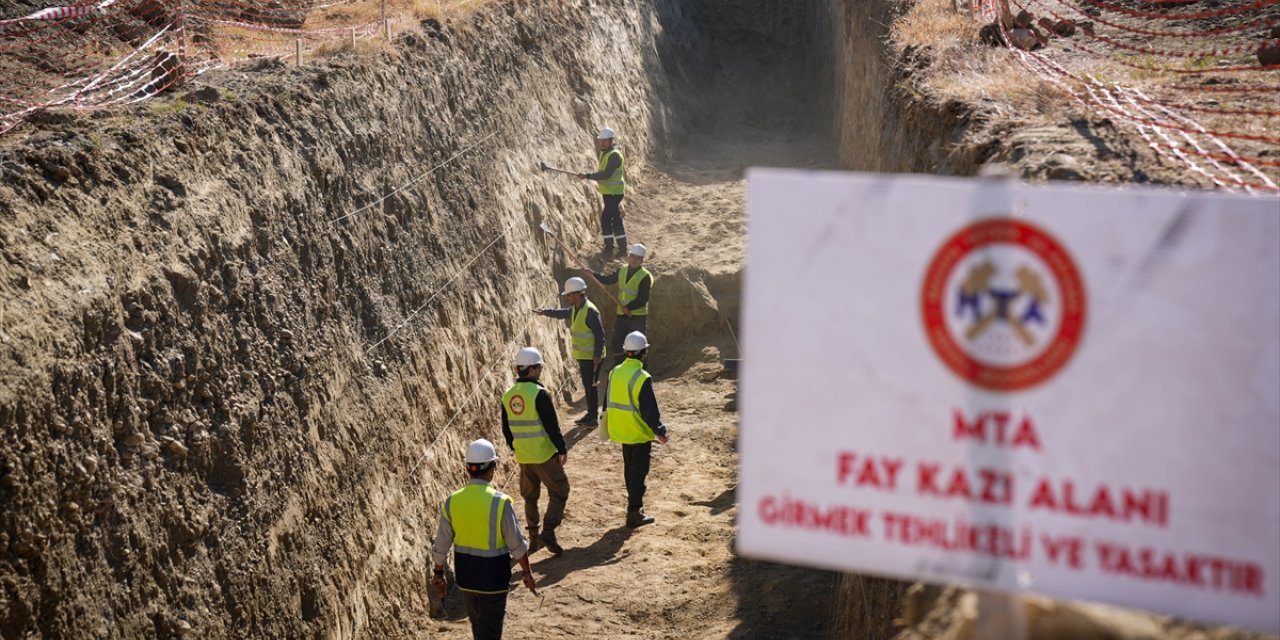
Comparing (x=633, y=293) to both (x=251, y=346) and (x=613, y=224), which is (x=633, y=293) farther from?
(x=251, y=346)

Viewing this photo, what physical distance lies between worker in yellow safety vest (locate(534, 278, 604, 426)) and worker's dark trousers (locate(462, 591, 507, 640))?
5.86 metres

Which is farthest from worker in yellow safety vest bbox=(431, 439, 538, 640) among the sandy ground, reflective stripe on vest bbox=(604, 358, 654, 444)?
reflective stripe on vest bbox=(604, 358, 654, 444)

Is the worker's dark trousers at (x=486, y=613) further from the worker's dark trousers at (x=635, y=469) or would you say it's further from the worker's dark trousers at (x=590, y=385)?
the worker's dark trousers at (x=590, y=385)

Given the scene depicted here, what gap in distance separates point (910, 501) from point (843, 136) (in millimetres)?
18400

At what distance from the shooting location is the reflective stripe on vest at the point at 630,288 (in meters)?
14.9

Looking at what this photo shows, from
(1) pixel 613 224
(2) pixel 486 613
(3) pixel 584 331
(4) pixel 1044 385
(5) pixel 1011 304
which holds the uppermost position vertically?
(5) pixel 1011 304

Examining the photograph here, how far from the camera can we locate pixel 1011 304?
3.21 metres

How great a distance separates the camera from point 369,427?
33.6 ft

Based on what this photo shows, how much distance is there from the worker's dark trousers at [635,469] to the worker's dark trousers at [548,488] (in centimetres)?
80

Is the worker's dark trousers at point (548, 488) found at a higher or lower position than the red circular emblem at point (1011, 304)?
lower

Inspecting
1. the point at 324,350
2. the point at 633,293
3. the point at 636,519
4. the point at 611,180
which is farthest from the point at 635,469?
the point at 611,180

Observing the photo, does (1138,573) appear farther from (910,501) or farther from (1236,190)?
(1236,190)

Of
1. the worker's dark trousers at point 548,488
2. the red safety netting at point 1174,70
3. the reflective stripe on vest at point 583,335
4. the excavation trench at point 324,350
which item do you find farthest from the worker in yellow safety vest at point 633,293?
the red safety netting at point 1174,70

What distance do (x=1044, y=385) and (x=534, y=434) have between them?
7667 millimetres
